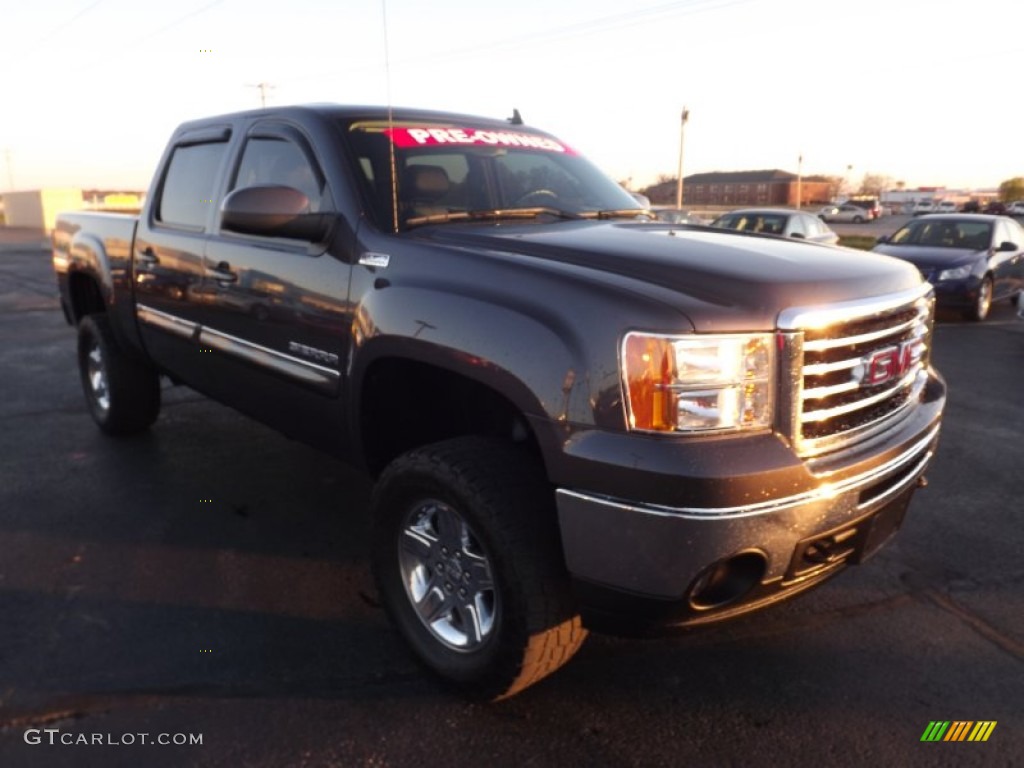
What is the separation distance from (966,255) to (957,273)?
1.48ft

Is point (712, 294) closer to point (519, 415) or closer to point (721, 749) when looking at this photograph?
point (519, 415)

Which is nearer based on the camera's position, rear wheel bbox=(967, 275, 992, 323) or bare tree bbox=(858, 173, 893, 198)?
rear wheel bbox=(967, 275, 992, 323)

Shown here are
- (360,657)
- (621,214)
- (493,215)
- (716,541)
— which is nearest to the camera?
(716,541)

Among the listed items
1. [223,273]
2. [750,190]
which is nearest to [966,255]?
[223,273]

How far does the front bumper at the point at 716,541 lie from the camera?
2.08m

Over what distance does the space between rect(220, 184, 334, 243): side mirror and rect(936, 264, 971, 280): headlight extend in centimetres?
1052

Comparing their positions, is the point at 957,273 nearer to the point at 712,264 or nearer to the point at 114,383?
the point at 712,264

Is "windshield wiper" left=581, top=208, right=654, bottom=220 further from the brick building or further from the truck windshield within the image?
the brick building

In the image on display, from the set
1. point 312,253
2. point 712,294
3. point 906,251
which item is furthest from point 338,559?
point 906,251

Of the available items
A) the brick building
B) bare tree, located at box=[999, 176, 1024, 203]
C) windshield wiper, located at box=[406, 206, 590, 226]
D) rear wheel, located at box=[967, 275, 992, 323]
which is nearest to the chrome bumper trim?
windshield wiper, located at box=[406, 206, 590, 226]

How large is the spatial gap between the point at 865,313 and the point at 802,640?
4.39ft

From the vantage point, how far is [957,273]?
442 inches

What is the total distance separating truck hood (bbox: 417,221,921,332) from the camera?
2.21 metres

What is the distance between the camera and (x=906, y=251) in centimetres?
1195
